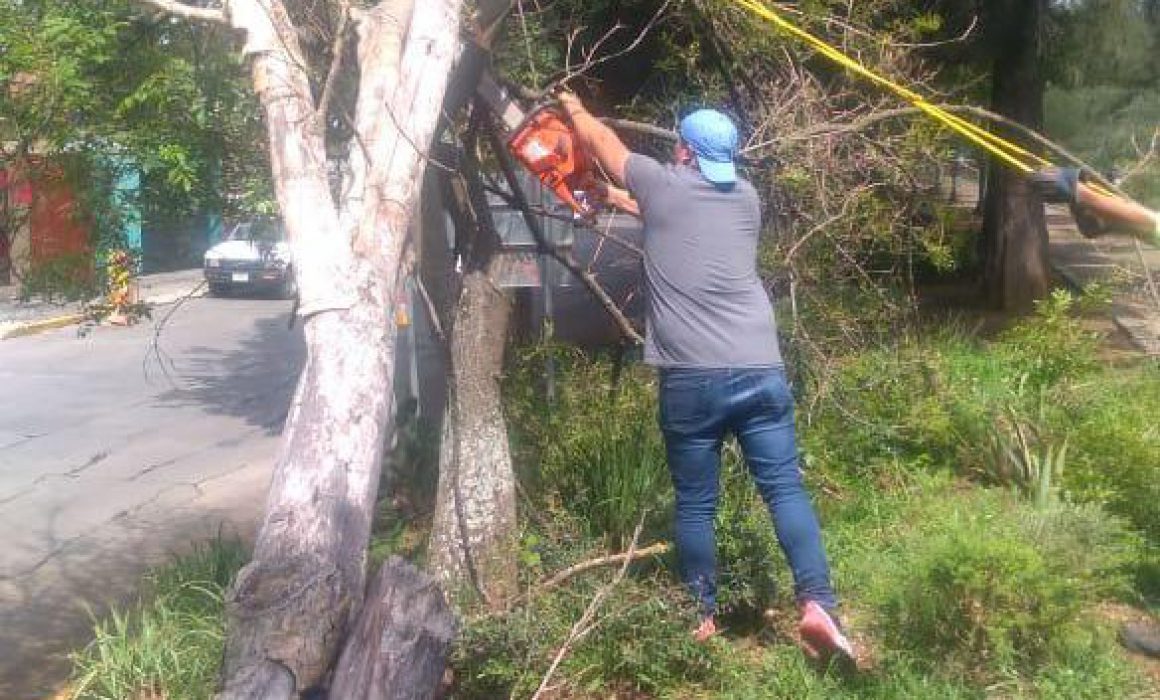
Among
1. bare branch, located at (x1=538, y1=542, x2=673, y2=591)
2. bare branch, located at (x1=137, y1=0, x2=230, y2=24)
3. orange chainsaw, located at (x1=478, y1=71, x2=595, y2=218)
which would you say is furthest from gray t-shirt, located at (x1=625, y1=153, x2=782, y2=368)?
bare branch, located at (x1=137, y1=0, x2=230, y2=24)

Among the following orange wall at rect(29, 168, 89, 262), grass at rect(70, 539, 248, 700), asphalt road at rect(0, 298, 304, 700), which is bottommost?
asphalt road at rect(0, 298, 304, 700)

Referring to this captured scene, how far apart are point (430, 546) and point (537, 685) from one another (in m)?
1.18

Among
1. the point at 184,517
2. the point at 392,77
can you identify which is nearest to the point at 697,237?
the point at 392,77

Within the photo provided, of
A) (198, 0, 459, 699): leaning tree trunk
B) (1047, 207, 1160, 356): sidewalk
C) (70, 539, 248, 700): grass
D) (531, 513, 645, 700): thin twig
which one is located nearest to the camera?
(198, 0, 459, 699): leaning tree trunk

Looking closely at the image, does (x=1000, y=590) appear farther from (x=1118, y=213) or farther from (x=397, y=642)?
(x=397, y=642)

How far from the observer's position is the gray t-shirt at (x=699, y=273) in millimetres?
4539

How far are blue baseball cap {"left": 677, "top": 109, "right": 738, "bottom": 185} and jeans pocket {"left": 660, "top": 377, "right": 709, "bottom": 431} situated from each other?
0.65m

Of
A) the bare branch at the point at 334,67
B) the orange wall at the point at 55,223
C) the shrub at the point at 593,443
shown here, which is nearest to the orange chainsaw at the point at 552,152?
the bare branch at the point at 334,67

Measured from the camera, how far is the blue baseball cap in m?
4.62

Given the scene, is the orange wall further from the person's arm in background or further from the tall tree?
the person's arm in background

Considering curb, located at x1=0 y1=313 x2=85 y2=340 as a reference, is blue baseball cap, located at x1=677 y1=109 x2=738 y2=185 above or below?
above

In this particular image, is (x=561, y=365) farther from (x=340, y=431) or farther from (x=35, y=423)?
(x=35, y=423)

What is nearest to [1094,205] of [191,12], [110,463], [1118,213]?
[1118,213]

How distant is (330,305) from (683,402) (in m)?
1.27
